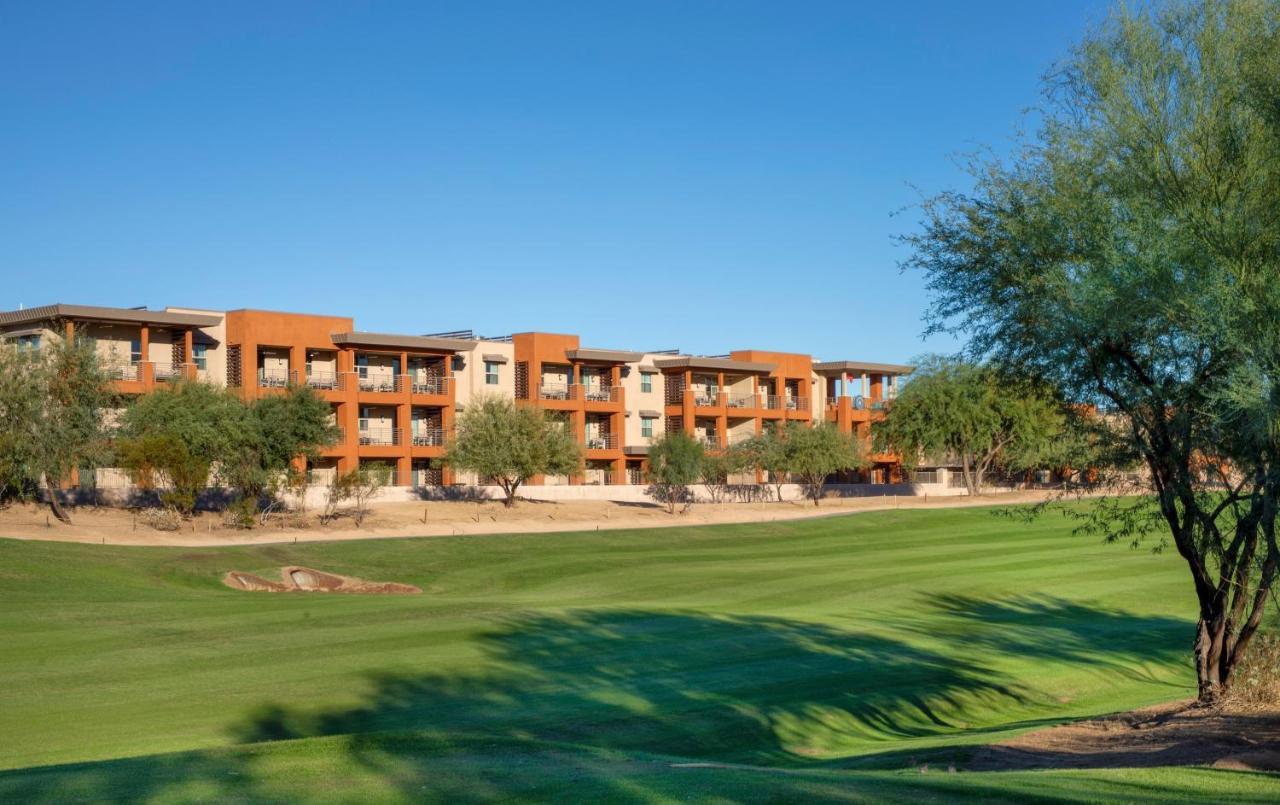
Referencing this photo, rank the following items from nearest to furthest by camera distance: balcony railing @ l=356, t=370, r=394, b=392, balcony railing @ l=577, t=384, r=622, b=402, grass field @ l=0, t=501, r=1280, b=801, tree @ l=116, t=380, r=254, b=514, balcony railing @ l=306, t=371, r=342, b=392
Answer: grass field @ l=0, t=501, r=1280, b=801 < tree @ l=116, t=380, r=254, b=514 < balcony railing @ l=306, t=371, r=342, b=392 < balcony railing @ l=356, t=370, r=394, b=392 < balcony railing @ l=577, t=384, r=622, b=402

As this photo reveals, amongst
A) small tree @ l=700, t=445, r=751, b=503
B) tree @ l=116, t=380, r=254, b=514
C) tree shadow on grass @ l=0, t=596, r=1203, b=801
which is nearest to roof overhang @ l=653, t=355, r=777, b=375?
small tree @ l=700, t=445, r=751, b=503

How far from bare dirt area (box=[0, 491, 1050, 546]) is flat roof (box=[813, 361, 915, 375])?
54.7ft

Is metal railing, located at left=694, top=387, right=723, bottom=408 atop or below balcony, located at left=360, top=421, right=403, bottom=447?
atop

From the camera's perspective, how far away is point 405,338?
258 ft

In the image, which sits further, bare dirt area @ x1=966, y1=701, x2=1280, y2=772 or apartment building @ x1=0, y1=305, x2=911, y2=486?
apartment building @ x1=0, y1=305, x2=911, y2=486

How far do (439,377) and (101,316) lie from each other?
22.2 meters

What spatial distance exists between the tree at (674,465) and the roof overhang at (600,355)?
30.3ft

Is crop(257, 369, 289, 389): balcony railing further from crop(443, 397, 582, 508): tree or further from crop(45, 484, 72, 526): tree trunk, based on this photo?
crop(45, 484, 72, 526): tree trunk

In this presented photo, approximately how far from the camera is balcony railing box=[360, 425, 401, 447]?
7794 cm

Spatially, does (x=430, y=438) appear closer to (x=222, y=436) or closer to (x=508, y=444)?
(x=508, y=444)

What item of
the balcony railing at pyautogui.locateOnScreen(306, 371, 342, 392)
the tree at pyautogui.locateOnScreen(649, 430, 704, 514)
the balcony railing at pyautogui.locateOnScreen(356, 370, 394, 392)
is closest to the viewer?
the balcony railing at pyautogui.locateOnScreen(306, 371, 342, 392)

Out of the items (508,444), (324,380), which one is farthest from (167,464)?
(508,444)

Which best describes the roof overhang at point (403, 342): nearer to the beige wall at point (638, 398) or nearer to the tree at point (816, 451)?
the beige wall at point (638, 398)

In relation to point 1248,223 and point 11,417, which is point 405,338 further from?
point 1248,223
